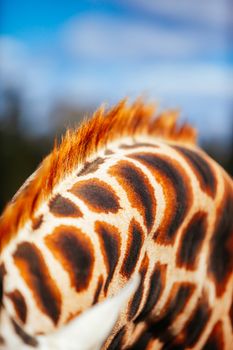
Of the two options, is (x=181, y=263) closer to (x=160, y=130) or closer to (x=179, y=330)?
(x=179, y=330)

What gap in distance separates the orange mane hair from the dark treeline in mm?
9898

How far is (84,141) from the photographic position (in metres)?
1.53

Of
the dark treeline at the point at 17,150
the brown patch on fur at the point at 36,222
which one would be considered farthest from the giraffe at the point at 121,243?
the dark treeline at the point at 17,150

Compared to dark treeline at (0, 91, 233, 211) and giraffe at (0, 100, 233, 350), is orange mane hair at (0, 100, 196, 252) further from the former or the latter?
dark treeline at (0, 91, 233, 211)

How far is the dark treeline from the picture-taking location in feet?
40.7

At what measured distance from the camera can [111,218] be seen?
143cm

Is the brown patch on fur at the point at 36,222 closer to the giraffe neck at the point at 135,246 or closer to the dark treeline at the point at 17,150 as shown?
the giraffe neck at the point at 135,246

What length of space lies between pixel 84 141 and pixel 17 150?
11.9 m

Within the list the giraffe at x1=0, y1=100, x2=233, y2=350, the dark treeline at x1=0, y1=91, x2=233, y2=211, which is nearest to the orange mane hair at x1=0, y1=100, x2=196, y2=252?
the giraffe at x1=0, y1=100, x2=233, y2=350

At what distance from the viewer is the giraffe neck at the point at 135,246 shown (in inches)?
49.3

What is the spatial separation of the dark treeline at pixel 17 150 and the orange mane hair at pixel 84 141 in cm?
990

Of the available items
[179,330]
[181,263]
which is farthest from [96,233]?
[179,330]

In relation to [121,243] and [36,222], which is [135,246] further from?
[36,222]

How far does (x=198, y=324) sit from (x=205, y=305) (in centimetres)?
5
